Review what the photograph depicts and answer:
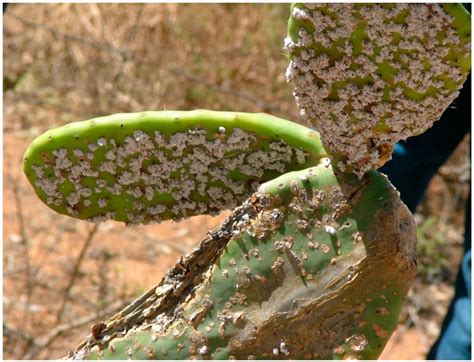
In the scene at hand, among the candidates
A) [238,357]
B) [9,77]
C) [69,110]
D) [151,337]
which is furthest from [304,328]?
[9,77]

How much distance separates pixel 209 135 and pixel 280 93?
3.61 meters

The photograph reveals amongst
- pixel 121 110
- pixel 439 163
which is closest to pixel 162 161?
pixel 439 163

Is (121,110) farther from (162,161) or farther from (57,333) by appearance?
(162,161)

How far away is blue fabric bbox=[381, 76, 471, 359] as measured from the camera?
2.40 m

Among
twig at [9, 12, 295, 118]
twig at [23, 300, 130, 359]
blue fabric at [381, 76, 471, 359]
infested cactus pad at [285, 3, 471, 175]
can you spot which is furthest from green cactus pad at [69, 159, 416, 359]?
twig at [9, 12, 295, 118]

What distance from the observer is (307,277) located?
1358mm

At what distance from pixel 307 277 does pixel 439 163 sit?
4.11 ft

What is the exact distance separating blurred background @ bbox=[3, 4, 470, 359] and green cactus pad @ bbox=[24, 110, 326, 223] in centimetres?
150

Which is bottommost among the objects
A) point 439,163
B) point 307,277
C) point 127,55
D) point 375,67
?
point 127,55

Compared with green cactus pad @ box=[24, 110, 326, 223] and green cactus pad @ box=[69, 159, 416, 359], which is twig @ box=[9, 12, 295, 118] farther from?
green cactus pad @ box=[69, 159, 416, 359]

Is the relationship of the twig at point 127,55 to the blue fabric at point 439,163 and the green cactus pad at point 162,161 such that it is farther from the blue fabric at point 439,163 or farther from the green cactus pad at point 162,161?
the green cactus pad at point 162,161

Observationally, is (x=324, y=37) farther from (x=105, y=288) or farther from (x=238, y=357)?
(x=105, y=288)

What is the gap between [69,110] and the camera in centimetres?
477

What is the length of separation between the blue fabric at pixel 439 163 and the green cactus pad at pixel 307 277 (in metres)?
1.04
